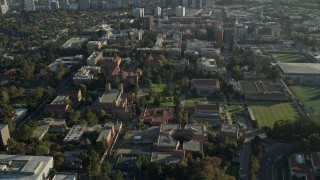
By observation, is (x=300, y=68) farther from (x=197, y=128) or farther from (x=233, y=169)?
(x=233, y=169)

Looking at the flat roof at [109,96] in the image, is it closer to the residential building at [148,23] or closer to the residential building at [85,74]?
the residential building at [85,74]

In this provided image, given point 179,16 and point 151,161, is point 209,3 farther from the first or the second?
point 151,161

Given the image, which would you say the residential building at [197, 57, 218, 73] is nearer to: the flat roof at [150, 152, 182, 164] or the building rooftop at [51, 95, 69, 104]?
the building rooftop at [51, 95, 69, 104]

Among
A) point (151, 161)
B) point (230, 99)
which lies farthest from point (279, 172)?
point (230, 99)

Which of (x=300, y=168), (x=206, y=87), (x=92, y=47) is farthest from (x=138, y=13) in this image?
(x=300, y=168)

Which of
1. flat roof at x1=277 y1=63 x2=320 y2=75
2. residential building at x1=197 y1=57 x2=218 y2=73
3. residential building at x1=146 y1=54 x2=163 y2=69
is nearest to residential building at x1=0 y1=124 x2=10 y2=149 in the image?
residential building at x1=146 y1=54 x2=163 y2=69
